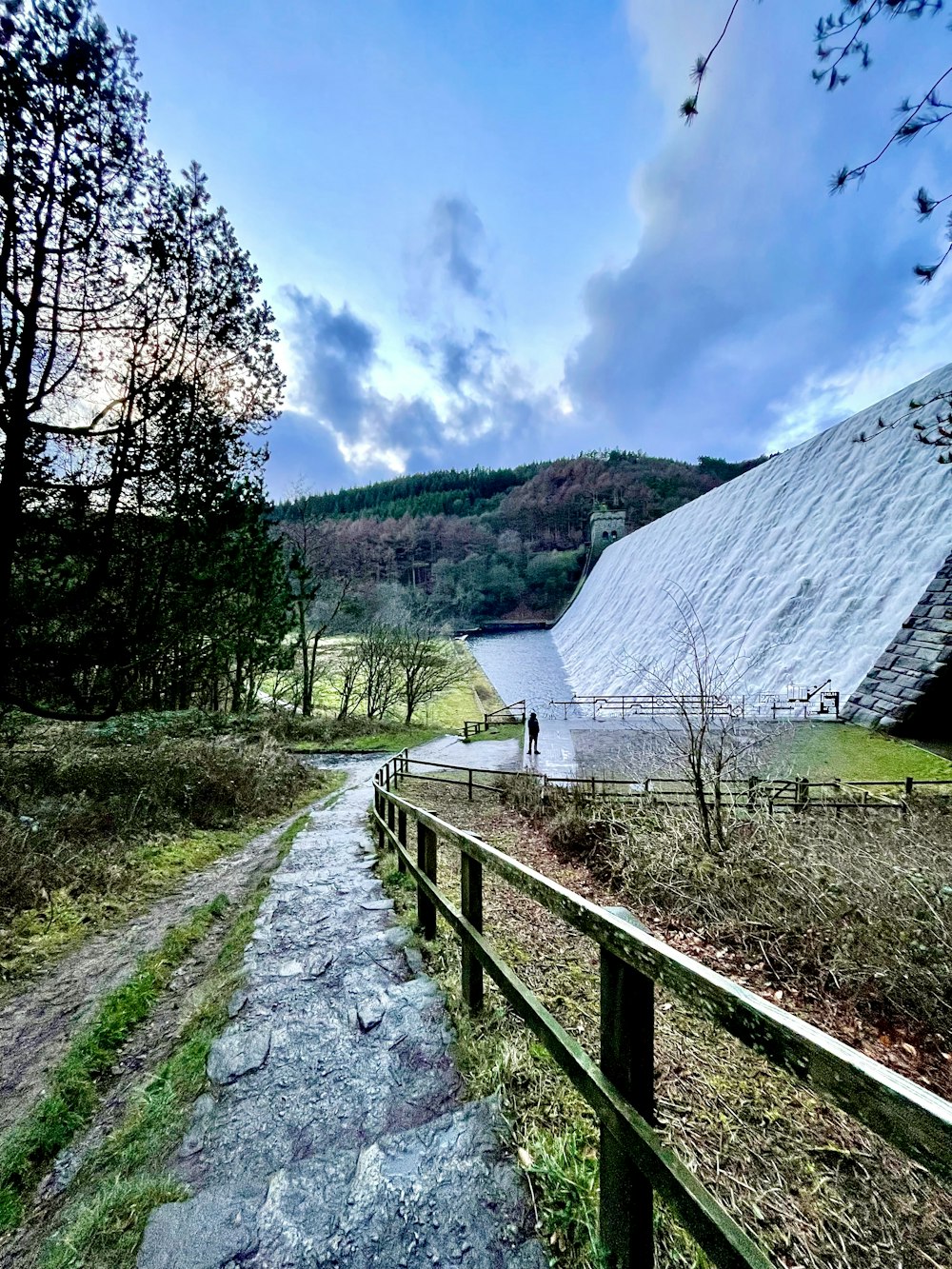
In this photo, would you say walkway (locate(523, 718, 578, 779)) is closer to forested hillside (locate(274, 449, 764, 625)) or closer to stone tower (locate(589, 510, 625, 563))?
forested hillside (locate(274, 449, 764, 625))

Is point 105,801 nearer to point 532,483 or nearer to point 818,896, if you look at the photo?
point 818,896

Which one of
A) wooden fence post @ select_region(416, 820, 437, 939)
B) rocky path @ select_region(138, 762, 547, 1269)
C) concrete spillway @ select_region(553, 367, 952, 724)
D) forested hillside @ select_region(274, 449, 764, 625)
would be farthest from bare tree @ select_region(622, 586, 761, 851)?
forested hillside @ select_region(274, 449, 764, 625)

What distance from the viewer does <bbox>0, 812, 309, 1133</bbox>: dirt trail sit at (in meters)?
2.49

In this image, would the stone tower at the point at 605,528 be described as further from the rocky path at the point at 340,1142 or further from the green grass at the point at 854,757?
the rocky path at the point at 340,1142

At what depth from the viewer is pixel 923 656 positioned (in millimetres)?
10375

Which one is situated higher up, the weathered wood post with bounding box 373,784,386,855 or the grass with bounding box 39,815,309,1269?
the weathered wood post with bounding box 373,784,386,855

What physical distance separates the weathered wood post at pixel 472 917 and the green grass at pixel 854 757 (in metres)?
8.77

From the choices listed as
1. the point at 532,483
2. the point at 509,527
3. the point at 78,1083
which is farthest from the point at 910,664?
the point at 532,483

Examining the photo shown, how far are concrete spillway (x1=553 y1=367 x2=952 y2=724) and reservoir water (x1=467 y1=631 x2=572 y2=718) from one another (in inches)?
100.0

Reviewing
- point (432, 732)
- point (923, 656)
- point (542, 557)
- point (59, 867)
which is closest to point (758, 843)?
point (59, 867)

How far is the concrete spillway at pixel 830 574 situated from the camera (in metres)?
11.1

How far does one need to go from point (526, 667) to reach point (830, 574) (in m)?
18.2

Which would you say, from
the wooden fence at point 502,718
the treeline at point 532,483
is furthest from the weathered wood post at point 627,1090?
the treeline at point 532,483

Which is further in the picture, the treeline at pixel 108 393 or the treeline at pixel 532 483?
the treeline at pixel 532 483
